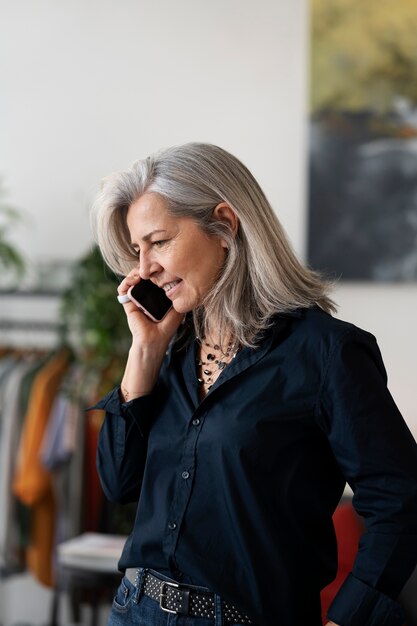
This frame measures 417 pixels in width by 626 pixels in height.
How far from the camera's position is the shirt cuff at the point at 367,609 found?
1424mm

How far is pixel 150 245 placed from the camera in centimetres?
165

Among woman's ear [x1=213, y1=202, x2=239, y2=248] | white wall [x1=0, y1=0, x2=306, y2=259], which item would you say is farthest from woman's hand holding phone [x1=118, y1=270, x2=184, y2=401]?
white wall [x1=0, y1=0, x2=306, y2=259]

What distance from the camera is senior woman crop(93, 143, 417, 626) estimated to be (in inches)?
56.8

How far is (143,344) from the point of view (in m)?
1.76

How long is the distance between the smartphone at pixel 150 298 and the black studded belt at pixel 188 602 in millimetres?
513

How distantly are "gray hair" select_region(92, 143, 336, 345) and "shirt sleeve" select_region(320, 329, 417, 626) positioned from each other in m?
0.19

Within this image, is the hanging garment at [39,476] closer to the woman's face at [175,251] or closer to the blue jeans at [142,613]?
the blue jeans at [142,613]

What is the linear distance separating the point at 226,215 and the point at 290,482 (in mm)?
484

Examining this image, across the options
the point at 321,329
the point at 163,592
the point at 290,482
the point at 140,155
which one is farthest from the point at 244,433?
the point at 140,155

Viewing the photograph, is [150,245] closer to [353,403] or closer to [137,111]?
[353,403]

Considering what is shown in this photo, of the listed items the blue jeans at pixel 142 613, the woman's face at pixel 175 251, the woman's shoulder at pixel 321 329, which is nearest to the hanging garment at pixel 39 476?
the blue jeans at pixel 142 613

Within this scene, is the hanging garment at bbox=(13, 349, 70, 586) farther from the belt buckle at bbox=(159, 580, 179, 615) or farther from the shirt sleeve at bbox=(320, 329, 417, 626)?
the shirt sleeve at bbox=(320, 329, 417, 626)

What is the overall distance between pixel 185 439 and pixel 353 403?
323mm

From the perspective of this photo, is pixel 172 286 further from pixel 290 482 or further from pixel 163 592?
pixel 163 592
